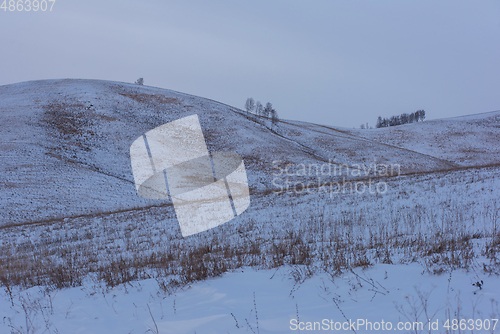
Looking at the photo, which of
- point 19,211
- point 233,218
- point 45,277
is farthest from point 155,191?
point 45,277

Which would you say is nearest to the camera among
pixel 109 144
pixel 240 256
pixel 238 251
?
pixel 240 256

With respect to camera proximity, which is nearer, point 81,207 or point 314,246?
point 314,246

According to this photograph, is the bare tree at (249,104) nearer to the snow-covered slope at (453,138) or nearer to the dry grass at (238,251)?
the snow-covered slope at (453,138)

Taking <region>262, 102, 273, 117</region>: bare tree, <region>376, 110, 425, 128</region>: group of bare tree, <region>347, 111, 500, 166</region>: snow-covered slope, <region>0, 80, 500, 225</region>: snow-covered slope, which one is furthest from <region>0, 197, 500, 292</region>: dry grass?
<region>376, 110, 425, 128</region>: group of bare tree

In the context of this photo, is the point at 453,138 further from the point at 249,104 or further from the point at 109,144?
the point at 109,144

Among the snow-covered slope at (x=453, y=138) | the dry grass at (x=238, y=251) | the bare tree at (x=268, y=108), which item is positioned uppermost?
the bare tree at (x=268, y=108)

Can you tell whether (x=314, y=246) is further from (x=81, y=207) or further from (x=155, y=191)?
(x=155, y=191)

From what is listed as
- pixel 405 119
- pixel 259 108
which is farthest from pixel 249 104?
pixel 405 119

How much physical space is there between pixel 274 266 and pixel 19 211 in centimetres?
2373

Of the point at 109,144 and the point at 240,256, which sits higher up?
the point at 109,144

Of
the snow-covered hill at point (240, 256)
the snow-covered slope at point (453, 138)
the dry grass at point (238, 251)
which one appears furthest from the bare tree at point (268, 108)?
the dry grass at point (238, 251)

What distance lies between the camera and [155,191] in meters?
29.2

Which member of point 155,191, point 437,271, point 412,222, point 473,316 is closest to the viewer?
point 473,316

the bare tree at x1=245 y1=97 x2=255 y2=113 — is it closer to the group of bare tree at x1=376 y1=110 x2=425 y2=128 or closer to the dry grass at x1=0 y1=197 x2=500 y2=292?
the dry grass at x1=0 y1=197 x2=500 y2=292
